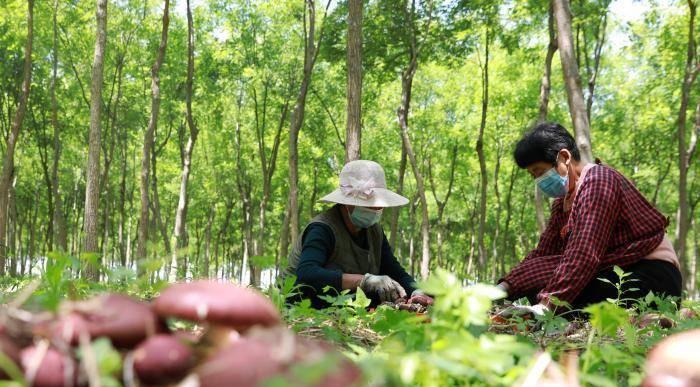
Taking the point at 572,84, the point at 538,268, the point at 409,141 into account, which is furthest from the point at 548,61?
the point at 538,268

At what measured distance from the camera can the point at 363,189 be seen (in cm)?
491

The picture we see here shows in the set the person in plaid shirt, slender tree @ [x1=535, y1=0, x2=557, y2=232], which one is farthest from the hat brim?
slender tree @ [x1=535, y1=0, x2=557, y2=232]

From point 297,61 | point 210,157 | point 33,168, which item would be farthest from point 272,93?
point 33,168

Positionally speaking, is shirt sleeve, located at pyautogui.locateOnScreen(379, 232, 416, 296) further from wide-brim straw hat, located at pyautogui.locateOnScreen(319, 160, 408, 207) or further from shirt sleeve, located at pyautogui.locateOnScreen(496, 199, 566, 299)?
shirt sleeve, located at pyautogui.locateOnScreen(496, 199, 566, 299)

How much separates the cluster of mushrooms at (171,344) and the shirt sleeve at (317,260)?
3457 mm

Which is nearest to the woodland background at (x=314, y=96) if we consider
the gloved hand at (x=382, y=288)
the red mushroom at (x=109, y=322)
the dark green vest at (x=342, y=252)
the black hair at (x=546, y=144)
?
the dark green vest at (x=342, y=252)

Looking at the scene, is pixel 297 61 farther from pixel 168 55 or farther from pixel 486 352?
pixel 486 352

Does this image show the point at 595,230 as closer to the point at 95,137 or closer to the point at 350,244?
the point at 350,244

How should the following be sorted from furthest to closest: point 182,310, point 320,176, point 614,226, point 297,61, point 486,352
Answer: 1. point 320,176
2. point 297,61
3. point 614,226
4. point 486,352
5. point 182,310

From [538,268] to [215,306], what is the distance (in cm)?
472

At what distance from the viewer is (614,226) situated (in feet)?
13.7

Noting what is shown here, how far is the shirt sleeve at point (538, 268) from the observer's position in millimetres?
5074

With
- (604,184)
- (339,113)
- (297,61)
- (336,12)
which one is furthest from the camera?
(339,113)

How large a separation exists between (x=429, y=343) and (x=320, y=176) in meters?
24.5
